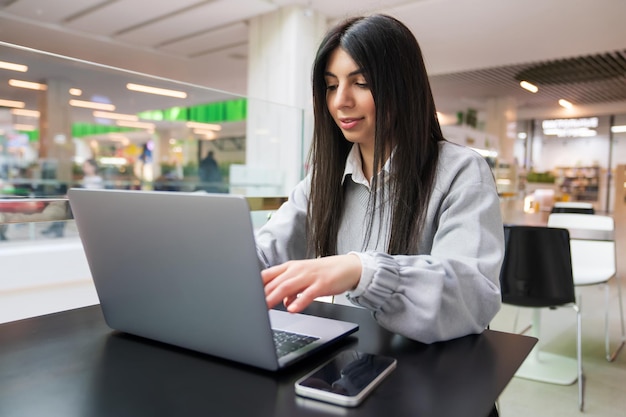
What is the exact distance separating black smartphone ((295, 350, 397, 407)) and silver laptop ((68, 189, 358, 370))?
47mm

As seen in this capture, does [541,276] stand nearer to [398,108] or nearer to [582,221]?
[582,221]

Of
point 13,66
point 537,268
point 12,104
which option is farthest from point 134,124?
point 537,268

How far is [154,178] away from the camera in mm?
3387

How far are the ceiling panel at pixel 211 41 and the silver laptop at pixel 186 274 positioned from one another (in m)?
5.24

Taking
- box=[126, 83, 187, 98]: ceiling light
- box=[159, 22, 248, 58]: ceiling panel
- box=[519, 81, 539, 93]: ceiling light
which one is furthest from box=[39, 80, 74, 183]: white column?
box=[519, 81, 539, 93]: ceiling light

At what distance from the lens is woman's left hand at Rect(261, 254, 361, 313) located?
1.79 ft

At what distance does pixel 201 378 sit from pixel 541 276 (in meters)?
2.08

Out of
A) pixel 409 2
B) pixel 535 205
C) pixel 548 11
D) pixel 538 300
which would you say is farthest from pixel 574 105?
pixel 538 300

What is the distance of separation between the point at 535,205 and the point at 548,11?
220cm

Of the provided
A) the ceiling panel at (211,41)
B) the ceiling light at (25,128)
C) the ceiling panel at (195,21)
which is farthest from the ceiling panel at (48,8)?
the ceiling light at (25,128)

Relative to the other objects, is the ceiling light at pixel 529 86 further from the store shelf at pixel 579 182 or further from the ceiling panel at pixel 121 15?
the store shelf at pixel 579 182

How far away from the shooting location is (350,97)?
33.7 inches

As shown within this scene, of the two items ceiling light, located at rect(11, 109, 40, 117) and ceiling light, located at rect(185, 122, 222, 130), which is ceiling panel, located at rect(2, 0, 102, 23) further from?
ceiling light, located at rect(11, 109, 40, 117)

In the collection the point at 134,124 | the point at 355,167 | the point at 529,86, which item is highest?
the point at 529,86
